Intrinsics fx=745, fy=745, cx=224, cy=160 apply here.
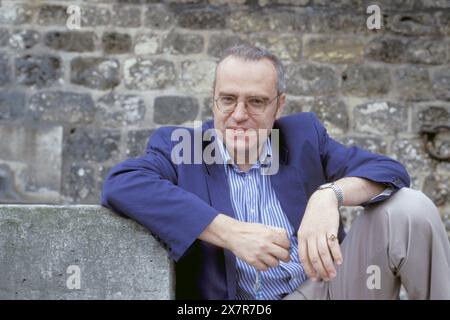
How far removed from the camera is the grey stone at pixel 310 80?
16.1 ft

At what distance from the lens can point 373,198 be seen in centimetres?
233

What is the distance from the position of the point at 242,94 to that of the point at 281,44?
7.96ft

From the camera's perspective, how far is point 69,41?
4.93 meters

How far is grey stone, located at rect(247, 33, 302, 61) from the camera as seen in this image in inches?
193

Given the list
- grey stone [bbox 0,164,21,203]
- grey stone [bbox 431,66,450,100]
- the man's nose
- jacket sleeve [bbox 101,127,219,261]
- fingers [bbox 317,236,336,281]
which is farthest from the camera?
grey stone [bbox 431,66,450,100]

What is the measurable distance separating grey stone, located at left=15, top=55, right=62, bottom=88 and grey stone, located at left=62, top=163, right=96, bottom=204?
584 millimetres

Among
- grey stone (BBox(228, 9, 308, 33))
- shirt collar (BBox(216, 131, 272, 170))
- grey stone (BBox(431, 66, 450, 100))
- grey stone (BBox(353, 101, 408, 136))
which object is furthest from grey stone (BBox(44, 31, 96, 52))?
shirt collar (BBox(216, 131, 272, 170))

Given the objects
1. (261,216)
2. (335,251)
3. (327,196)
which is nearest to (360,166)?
(327,196)

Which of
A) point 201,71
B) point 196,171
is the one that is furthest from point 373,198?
point 201,71

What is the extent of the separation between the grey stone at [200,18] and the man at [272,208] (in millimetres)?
2235

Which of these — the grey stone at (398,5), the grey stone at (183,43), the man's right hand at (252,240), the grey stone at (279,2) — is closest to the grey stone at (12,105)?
the grey stone at (183,43)

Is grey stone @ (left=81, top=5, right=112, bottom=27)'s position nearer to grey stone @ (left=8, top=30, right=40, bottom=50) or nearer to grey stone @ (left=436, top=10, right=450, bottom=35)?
grey stone @ (left=8, top=30, right=40, bottom=50)

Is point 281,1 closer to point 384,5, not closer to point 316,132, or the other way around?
point 384,5

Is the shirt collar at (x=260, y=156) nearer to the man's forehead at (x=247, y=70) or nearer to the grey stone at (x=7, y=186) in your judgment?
the man's forehead at (x=247, y=70)
